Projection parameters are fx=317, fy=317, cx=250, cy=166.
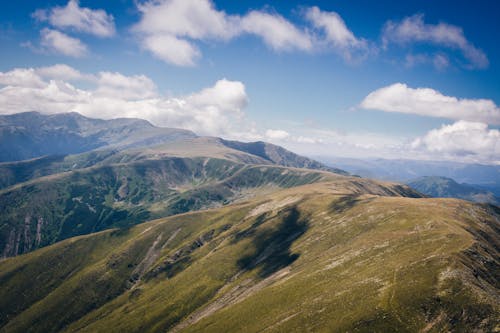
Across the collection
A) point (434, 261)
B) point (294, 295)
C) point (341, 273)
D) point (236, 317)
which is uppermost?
point (434, 261)

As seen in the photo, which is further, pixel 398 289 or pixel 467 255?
pixel 467 255

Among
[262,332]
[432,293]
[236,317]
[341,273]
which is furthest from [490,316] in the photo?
[236,317]

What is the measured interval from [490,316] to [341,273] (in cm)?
7053

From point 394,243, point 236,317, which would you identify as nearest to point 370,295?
point 394,243

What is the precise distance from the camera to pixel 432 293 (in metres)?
110

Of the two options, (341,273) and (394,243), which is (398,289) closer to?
(341,273)

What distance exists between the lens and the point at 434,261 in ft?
424

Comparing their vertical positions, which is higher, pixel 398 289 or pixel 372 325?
pixel 398 289

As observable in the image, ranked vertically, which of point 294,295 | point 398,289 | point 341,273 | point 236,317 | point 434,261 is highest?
point 434,261

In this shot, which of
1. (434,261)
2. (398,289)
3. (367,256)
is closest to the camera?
(398,289)

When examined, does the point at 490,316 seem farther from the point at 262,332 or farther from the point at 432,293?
the point at 262,332

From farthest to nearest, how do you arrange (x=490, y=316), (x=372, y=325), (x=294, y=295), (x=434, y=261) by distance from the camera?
(x=294, y=295), (x=434, y=261), (x=372, y=325), (x=490, y=316)

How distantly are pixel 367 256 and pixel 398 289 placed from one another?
50.5 meters

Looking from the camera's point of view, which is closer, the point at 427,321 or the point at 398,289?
the point at 427,321
